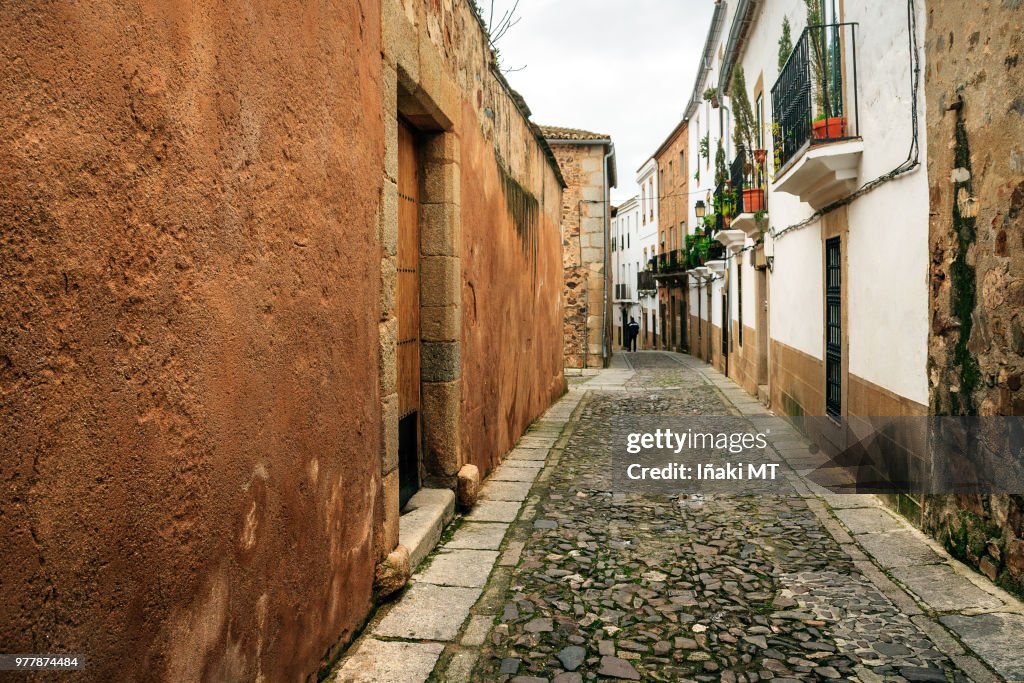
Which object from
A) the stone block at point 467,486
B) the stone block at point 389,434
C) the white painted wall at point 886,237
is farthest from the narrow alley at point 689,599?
the white painted wall at point 886,237

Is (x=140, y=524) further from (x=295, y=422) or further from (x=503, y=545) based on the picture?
(x=503, y=545)

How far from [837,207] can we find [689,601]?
4.84 m

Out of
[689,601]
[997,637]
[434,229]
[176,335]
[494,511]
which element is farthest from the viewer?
[494,511]

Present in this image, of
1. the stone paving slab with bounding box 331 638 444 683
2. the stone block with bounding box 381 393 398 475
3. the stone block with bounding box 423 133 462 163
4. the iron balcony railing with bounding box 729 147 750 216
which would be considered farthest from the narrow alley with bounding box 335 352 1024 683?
the iron balcony railing with bounding box 729 147 750 216

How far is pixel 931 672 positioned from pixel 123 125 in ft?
10.7

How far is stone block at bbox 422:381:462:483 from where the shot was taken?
510 cm

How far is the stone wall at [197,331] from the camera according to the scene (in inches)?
58.1

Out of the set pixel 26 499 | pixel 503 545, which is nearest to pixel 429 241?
pixel 503 545

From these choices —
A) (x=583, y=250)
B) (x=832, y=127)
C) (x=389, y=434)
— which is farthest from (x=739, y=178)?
(x=389, y=434)

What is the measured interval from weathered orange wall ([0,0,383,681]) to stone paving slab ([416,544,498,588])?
0.93m

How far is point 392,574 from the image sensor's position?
3652 millimetres

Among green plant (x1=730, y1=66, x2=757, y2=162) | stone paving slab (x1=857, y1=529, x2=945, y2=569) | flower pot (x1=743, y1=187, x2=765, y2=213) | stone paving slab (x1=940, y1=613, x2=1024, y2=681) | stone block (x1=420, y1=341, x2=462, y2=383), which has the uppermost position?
green plant (x1=730, y1=66, x2=757, y2=162)

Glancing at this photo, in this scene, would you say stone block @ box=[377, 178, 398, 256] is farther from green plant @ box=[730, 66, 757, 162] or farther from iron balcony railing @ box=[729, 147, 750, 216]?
iron balcony railing @ box=[729, 147, 750, 216]

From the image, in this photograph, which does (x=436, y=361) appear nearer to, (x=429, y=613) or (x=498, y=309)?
(x=429, y=613)
